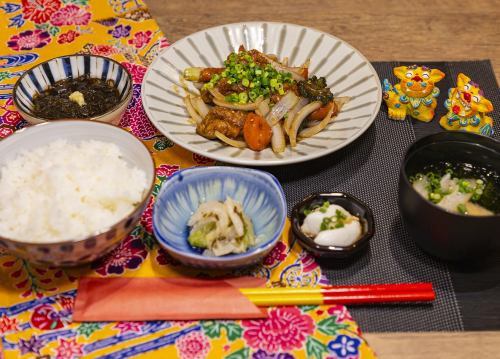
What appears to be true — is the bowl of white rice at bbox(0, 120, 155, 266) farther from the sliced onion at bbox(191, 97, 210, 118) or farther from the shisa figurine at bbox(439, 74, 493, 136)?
the shisa figurine at bbox(439, 74, 493, 136)

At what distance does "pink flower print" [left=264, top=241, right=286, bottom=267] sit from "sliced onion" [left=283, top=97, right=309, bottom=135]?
0.56 m

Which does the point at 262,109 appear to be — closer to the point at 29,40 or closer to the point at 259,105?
the point at 259,105

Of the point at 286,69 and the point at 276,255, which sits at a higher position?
the point at 286,69

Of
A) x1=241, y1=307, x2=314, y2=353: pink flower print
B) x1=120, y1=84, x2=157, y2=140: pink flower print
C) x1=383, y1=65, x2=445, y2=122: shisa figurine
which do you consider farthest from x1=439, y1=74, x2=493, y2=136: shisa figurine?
x1=120, y1=84, x2=157, y2=140: pink flower print

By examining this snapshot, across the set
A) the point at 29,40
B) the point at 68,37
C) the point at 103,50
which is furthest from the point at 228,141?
the point at 29,40

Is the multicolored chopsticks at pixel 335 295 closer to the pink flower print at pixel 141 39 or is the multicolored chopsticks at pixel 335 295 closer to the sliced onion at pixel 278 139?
the sliced onion at pixel 278 139

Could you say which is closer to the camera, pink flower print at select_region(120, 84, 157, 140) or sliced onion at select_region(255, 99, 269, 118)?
sliced onion at select_region(255, 99, 269, 118)

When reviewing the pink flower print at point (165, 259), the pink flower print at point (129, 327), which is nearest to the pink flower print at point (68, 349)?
the pink flower print at point (129, 327)

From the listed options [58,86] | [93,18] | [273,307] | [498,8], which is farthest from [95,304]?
[498,8]

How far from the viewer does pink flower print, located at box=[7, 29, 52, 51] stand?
2.91 metres

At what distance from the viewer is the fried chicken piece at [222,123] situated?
7.30 feet

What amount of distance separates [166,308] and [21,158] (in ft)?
2.49

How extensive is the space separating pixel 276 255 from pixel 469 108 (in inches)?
44.0

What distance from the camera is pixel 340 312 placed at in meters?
1.72
